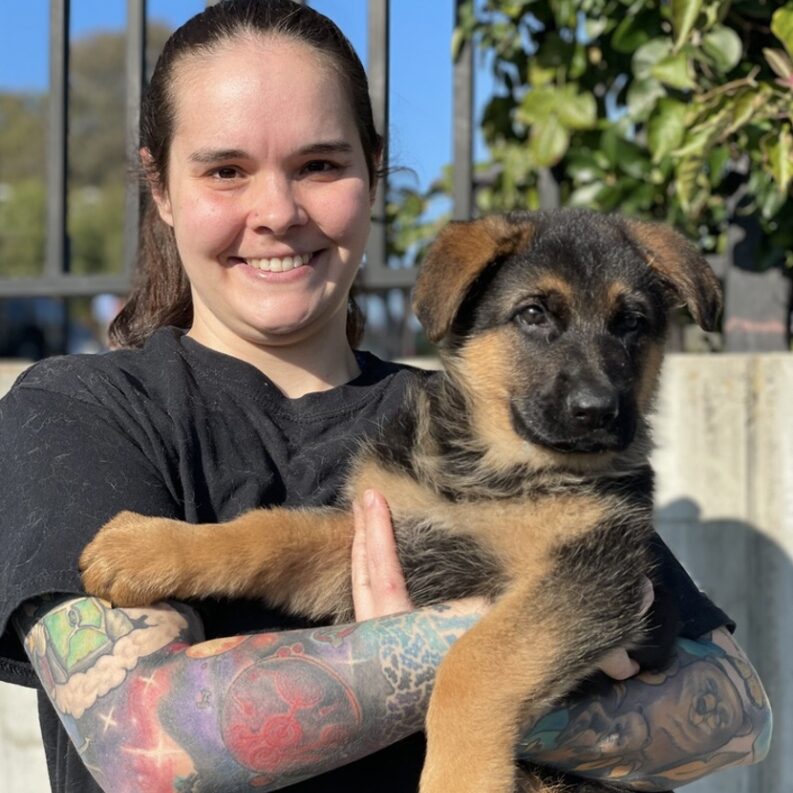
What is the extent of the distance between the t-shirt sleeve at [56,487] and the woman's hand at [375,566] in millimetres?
401

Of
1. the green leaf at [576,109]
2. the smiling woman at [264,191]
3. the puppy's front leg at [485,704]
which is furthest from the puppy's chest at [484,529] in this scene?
the green leaf at [576,109]

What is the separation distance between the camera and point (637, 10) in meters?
3.90

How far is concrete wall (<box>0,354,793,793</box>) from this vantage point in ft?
12.1

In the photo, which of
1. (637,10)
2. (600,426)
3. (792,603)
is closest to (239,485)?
(600,426)

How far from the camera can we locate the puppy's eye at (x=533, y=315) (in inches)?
107

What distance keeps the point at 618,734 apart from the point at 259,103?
1487 millimetres

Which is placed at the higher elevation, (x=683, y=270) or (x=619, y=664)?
(x=683, y=270)

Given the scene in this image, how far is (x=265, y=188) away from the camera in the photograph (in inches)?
Result: 100

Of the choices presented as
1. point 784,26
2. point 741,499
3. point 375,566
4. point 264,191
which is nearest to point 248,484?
point 375,566

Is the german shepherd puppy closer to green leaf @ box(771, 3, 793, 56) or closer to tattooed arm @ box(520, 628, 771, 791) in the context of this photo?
tattooed arm @ box(520, 628, 771, 791)

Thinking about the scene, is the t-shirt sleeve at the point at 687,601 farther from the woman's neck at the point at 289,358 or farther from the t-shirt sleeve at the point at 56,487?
the t-shirt sleeve at the point at 56,487

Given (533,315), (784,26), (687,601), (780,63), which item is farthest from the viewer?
(780,63)

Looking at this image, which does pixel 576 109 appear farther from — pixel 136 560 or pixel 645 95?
pixel 136 560

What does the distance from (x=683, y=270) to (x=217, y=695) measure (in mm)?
1525
